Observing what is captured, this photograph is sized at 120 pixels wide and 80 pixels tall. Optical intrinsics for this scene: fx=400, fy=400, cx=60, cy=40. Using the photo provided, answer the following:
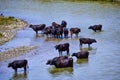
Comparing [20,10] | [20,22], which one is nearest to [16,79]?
[20,22]

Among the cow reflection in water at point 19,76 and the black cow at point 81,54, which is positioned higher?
the black cow at point 81,54

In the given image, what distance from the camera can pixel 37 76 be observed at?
21.4 metres

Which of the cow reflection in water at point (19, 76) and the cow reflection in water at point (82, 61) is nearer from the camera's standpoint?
the cow reflection in water at point (19, 76)

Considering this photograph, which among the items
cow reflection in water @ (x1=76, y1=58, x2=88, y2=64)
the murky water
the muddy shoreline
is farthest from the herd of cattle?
the muddy shoreline

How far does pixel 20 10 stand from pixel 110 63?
33.6 m

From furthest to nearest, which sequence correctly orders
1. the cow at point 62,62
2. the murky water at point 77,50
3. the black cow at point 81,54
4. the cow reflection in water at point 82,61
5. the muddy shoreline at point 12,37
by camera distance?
1. the muddy shoreline at point 12,37
2. the black cow at point 81,54
3. the cow reflection in water at point 82,61
4. the cow at point 62,62
5. the murky water at point 77,50

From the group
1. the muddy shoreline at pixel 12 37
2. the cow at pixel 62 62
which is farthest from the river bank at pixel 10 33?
the cow at pixel 62 62

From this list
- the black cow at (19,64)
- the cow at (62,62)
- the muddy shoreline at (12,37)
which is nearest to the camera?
the black cow at (19,64)

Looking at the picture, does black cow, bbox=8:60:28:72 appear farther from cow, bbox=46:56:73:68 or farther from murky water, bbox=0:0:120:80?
cow, bbox=46:56:73:68

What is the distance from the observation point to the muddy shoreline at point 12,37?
26.5m

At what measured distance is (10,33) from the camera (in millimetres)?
34844

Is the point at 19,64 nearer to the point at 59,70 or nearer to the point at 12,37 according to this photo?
the point at 59,70

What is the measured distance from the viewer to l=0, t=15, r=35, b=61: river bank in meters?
26.5

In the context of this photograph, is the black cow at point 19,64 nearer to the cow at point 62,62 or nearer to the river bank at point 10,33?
the cow at point 62,62
